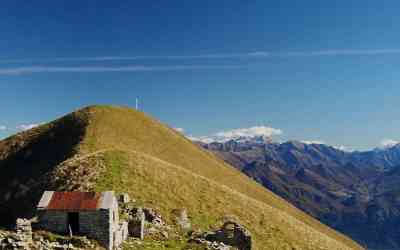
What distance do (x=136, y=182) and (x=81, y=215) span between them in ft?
122

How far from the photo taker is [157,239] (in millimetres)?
46750

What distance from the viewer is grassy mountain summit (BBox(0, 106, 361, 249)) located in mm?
69812

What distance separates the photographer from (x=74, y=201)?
3600 cm

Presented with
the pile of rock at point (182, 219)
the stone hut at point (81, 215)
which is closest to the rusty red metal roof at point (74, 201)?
the stone hut at point (81, 215)

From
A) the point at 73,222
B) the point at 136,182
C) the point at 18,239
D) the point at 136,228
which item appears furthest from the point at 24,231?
the point at 136,182

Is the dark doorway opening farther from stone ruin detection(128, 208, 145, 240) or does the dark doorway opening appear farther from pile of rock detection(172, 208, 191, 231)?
pile of rock detection(172, 208, 191, 231)

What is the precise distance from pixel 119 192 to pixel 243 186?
7995 centimetres

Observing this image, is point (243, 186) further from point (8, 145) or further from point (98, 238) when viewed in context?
point (98, 238)

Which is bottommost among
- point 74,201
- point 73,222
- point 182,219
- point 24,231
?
point 182,219

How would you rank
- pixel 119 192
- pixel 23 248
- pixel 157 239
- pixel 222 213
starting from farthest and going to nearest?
pixel 222 213 → pixel 119 192 → pixel 157 239 → pixel 23 248

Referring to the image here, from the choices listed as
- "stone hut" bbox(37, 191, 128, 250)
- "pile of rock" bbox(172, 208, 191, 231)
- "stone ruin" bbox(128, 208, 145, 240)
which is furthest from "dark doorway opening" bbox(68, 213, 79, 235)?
"pile of rock" bbox(172, 208, 191, 231)

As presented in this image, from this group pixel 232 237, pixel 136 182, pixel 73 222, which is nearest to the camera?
pixel 73 222

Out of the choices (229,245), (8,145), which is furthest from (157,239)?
(8,145)

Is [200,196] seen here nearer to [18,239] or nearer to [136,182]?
[136,182]
